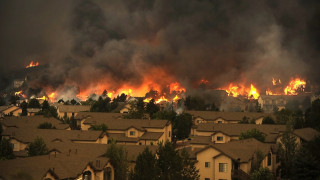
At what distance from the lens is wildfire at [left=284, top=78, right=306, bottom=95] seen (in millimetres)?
79688

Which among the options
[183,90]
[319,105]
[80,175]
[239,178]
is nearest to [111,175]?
[80,175]

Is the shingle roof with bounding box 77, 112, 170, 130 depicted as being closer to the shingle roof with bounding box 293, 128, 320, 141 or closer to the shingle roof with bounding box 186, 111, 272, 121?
the shingle roof with bounding box 186, 111, 272, 121

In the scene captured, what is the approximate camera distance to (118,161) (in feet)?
94.0

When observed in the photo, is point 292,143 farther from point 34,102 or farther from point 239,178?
point 34,102

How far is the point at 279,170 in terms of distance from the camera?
1352 inches

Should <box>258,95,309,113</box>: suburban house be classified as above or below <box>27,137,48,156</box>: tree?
above

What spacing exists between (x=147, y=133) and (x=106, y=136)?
425 cm

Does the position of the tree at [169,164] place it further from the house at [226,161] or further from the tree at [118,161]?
the house at [226,161]

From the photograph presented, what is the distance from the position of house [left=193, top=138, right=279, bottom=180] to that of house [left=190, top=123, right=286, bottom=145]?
29.2 feet

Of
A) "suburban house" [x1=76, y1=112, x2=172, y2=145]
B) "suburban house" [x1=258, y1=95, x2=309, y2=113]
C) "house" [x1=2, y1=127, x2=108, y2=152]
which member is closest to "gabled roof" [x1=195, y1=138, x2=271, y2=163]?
"suburban house" [x1=76, y1=112, x2=172, y2=145]

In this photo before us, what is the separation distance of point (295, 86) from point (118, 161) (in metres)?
57.5

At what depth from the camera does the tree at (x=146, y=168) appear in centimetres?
2598

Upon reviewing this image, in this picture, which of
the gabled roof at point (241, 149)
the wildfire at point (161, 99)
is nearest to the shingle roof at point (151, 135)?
the gabled roof at point (241, 149)

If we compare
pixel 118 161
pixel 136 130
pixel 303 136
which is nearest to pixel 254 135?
pixel 303 136
